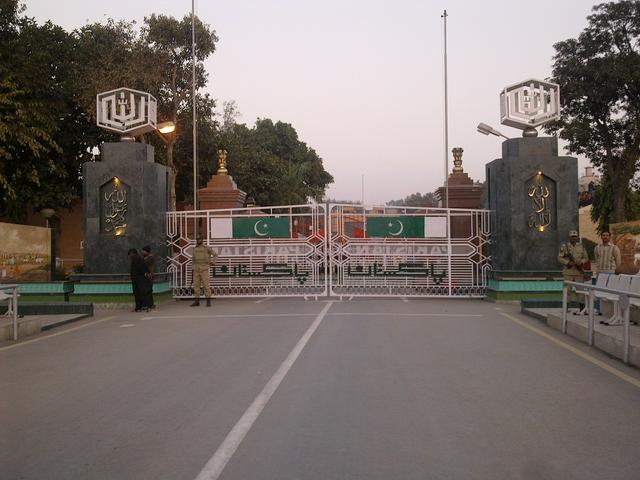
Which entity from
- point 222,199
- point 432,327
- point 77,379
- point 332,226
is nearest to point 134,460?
point 77,379

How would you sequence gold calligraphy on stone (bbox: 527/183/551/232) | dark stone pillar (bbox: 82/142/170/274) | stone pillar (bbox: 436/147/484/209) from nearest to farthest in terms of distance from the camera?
gold calligraphy on stone (bbox: 527/183/551/232) < dark stone pillar (bbox: 82/142/170/274) < stone pillar (bbox: 436/147/484/209)

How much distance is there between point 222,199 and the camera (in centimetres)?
2758

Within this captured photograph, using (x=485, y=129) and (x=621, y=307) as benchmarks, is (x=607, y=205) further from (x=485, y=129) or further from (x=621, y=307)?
(x=621, y=307)

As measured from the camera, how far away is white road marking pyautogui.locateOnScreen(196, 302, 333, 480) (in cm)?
465

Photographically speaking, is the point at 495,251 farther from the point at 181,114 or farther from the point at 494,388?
the point at 181,114

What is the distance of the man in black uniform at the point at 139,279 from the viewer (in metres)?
16.8

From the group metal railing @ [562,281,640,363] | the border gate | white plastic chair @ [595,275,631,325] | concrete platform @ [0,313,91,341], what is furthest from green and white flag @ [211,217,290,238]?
white plastic chair @ [595,275,631,325]

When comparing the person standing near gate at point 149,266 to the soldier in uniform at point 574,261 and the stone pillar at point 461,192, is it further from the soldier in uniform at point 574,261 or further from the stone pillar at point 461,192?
the stone pillar at point 461,192

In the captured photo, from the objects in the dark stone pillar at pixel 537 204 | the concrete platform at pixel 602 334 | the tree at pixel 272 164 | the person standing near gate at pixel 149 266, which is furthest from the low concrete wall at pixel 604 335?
the tree at pixel 272 164

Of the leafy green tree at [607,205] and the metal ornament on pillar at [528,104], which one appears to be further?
the leafy green tree at [607,205]

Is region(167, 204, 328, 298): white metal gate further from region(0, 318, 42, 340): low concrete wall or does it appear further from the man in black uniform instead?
region(0, 318, 42, 340): low concrete wall

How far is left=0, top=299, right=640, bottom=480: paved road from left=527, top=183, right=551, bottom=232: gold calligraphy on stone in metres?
7.23

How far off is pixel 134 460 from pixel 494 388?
3.94 meters

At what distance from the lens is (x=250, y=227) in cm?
1956
